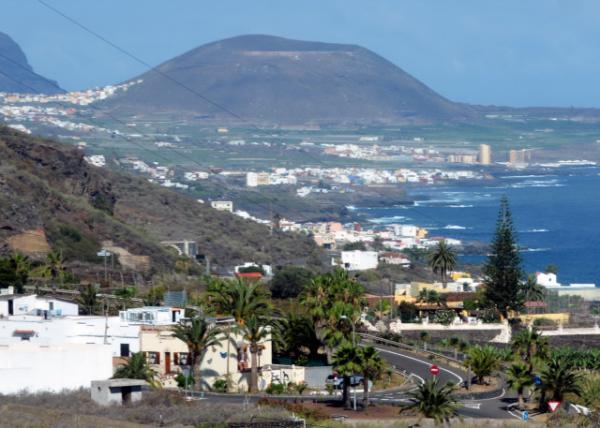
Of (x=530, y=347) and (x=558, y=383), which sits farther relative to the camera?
(x=530, y=347)

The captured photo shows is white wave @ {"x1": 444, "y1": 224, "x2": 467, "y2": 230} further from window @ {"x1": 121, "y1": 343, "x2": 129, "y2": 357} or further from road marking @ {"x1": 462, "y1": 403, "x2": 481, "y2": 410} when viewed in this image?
road marking @ {"x1": 462, "y1": 403, "x2": 481, "y2": 410}

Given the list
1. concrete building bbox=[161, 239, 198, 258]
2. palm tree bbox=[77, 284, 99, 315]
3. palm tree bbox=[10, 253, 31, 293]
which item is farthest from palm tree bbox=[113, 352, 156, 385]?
concrete building bbox=[161, 239, 198, 258]

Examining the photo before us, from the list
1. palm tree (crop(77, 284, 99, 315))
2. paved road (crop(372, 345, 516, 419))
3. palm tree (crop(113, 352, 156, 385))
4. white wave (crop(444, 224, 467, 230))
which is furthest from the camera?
white wave (crop(444, 224, 467, 230))

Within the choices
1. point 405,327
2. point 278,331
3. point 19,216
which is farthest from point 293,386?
point 19,216

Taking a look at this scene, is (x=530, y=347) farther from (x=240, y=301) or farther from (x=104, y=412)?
(x=104, y=412)

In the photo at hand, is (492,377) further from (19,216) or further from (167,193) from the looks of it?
(167,193)

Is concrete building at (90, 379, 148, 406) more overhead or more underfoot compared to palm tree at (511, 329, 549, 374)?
more underfoot

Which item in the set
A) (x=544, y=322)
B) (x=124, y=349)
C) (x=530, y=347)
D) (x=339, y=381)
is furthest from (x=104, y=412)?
(x=544, y=322)

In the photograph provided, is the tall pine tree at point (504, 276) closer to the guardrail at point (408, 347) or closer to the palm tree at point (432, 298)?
the palm tree at point (432, 298)
